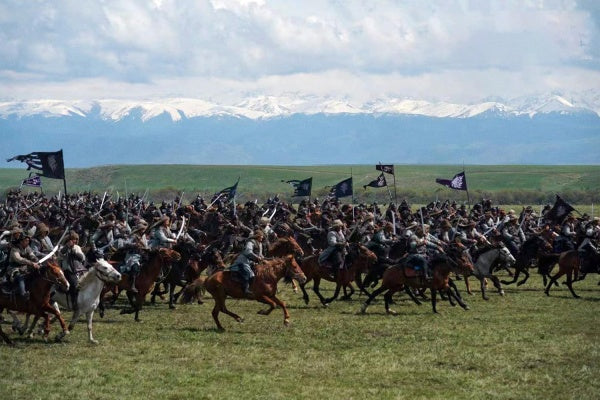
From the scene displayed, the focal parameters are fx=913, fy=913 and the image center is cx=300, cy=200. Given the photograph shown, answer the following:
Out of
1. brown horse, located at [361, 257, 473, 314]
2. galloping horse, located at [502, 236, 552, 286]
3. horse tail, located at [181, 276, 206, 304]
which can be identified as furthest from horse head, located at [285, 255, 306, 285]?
galloping horse, located at [502, 236, 552, 286]

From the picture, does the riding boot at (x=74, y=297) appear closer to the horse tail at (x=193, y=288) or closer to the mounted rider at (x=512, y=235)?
the horse tail at (x=193, y=288)

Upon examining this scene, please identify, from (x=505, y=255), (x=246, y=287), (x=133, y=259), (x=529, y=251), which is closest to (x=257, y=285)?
(x=246, y=287)

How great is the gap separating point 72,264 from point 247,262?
4.38 metres

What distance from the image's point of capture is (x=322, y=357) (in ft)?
62.9

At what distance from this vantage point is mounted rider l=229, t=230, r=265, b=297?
894 inches

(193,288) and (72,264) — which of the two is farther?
(193,288)

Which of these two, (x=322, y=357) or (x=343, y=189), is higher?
(x=343, y=189)

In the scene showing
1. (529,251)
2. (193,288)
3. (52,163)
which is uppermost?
(52,163)

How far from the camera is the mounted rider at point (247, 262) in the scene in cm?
2272

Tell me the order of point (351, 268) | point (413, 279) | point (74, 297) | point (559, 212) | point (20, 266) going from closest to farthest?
point (20, 266) < point (74, 297) < point (413, 279) < point (351, 268) < point (559, 212)

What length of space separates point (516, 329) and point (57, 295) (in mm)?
11029

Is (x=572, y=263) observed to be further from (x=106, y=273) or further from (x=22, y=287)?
(x=22, y=287)

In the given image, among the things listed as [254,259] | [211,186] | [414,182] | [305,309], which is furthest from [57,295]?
[211,186]

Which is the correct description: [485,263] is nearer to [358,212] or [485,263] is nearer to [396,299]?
[396,299]
